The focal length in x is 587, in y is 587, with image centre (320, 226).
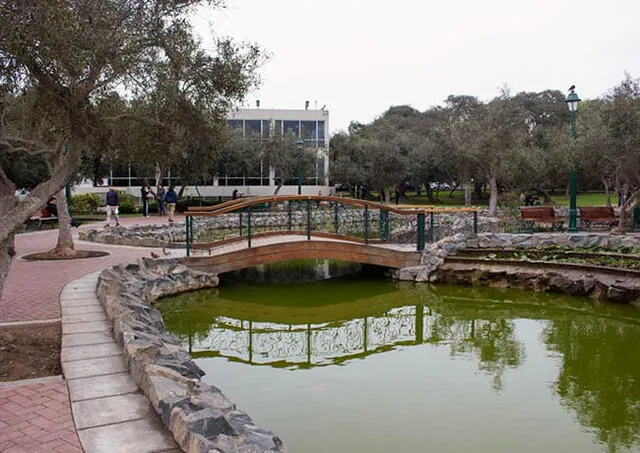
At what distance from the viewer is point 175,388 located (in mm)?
5023

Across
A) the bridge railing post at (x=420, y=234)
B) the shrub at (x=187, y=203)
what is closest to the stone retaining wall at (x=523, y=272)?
the bridge railing post at (x=420, y=234)

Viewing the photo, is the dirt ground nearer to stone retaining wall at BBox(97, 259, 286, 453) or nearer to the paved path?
the paved path

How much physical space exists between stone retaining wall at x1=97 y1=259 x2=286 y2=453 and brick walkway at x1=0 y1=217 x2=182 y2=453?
67cm

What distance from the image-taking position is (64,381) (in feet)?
18.2

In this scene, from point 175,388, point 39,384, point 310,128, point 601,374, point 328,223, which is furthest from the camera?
point 310,128

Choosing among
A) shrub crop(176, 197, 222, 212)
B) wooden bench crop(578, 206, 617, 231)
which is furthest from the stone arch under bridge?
shrub crop(176, 197, 222, 212)

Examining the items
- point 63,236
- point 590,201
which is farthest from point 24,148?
point 590,201

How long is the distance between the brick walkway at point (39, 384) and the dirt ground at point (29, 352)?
0.39 meters

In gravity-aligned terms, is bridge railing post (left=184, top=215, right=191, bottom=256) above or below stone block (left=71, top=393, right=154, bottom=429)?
above

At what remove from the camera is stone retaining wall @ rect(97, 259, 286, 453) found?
4082 millimetres

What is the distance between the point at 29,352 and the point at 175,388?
97.8 inches

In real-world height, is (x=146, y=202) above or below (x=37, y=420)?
above

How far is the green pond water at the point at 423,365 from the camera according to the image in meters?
5.84

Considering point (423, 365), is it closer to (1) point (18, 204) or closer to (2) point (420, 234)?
(1) point (18, 204)
